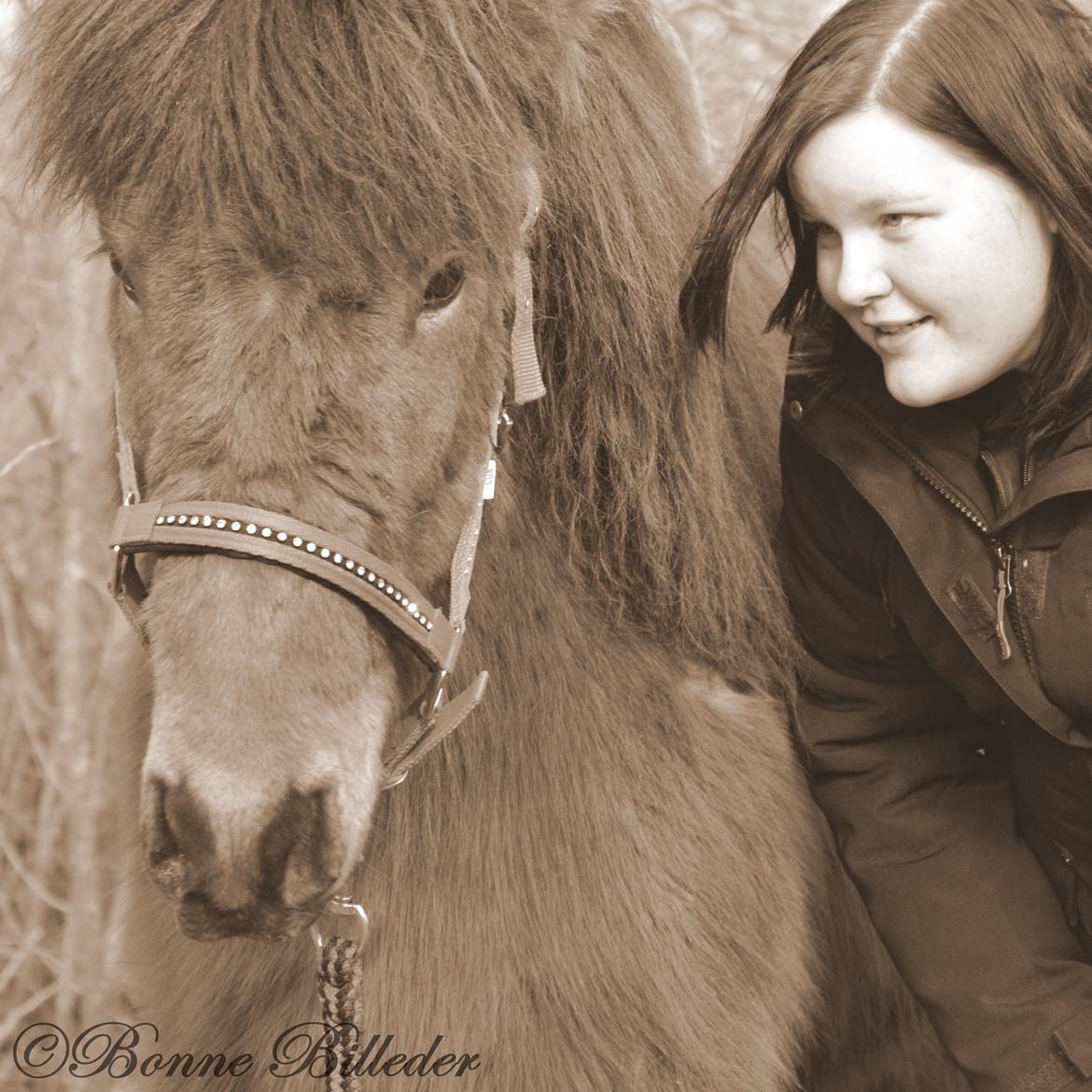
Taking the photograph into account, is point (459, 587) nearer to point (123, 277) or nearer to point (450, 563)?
point (450, 563)

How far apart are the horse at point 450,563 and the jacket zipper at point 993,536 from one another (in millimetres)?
246

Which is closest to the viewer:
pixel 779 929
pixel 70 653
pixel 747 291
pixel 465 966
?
pixel 465 966

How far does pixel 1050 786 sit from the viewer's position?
1.80 meters

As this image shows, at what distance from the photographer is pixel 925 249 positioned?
5.11ft

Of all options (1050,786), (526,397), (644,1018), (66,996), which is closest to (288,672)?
(526,397)

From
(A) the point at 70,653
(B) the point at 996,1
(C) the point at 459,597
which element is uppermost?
(B) the point at 996,1

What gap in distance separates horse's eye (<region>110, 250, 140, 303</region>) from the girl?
71 centimetres

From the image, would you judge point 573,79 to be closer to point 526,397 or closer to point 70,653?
point 526,397

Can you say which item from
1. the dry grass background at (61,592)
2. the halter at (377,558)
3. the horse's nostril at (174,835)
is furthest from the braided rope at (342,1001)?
the dry grass background at (61,592)

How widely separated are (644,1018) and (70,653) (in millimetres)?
2322

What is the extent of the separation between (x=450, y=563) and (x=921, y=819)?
806 mm

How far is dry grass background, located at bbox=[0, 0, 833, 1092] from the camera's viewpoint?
10.6 ft

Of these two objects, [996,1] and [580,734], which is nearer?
[996,1]

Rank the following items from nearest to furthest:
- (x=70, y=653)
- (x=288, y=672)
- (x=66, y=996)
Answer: (x=288, y=672), (x=66, y=996), (x=70, y=653)
